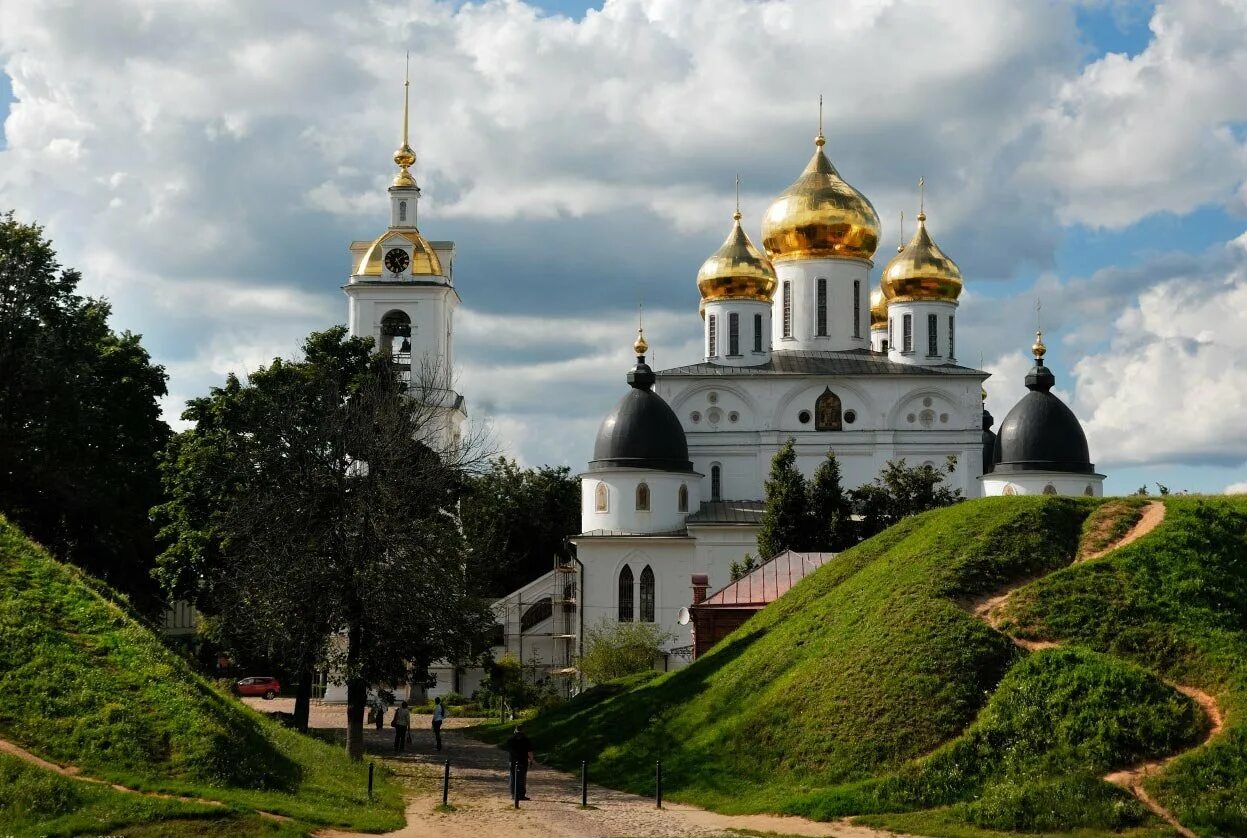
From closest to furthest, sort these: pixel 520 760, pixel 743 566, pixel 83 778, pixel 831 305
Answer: pixel 83 778 < pixel 520 760 < pixel 743 566 < pixel 831 305

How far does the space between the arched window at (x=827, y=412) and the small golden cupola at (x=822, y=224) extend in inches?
219

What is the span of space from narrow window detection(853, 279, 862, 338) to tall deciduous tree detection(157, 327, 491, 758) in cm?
2437

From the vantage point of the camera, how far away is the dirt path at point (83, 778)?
15977mm

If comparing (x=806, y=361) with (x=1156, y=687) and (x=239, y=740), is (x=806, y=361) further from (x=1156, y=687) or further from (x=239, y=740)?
(x=239, y=740)

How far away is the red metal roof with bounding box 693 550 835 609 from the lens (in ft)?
110

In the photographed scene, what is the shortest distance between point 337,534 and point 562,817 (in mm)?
8081

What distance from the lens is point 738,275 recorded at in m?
51.7

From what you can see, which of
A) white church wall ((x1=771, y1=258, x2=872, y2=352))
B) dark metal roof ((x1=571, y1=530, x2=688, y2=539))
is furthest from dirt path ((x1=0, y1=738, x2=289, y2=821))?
white church wall ((x1=771, y1=258, x2=872, y2=352))

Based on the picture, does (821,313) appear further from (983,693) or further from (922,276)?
(983,693)

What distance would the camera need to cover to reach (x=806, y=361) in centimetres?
5103

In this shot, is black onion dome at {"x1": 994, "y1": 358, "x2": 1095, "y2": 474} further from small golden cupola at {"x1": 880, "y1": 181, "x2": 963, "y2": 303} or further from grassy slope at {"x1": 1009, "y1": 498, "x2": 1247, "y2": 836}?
grassy slope at {"x1": 1009, "y1": 498, "x2": 1247, "y2": 836}

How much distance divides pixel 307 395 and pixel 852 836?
53.4 feet

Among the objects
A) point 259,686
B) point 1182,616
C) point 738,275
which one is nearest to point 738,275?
point 738,275

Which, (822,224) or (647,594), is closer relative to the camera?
(647,594)
